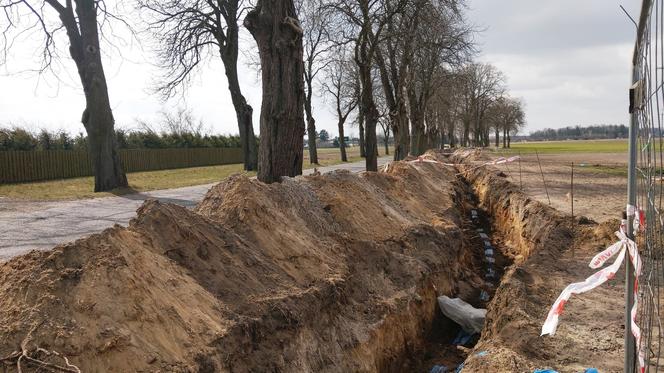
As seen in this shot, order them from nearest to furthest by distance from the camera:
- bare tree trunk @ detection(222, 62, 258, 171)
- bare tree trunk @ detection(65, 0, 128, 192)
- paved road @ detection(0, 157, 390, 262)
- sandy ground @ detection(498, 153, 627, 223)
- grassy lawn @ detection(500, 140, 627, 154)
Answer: paved road @ detection(0, 157, 390, 262), sandy ground @ detection(498, 153, 627, 223), bare tree trunk @ detection(65, 0, 128, 192), bare tree trunk @ detection(222, 62, 258, 171), grassy lawn @ detection(500, 140, 627, 154)

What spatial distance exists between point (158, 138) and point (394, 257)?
1240 inches

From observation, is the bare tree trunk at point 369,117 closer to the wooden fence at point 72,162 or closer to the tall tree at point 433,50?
the tall tree at point 433,50

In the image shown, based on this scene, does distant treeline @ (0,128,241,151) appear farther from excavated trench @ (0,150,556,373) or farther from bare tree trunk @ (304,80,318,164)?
excavated trench @ (0,150,556,373)

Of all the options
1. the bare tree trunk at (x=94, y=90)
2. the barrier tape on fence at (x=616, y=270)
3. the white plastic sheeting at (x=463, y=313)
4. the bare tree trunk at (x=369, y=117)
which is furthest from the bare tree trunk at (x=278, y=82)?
the bare tree trunk at (x=94, y=90)

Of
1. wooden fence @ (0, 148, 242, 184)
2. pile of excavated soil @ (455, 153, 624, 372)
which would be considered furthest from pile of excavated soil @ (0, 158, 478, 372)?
wooden fence @ (0, 148, 242, 184)

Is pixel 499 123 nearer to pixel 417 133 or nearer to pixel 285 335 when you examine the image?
pixel 417 133

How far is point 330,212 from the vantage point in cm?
813

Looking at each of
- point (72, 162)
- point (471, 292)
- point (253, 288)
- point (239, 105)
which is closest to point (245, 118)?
point (239, 105)

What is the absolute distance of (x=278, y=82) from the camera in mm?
9367

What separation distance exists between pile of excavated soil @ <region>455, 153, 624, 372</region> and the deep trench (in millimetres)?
529

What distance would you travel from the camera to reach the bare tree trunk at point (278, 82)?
30.7 ft

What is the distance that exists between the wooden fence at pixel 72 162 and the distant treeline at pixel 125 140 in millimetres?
611


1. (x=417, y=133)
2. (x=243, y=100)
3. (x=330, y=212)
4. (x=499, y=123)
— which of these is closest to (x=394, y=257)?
(x=330, y=212)

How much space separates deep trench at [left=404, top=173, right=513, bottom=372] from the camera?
6359 mm
